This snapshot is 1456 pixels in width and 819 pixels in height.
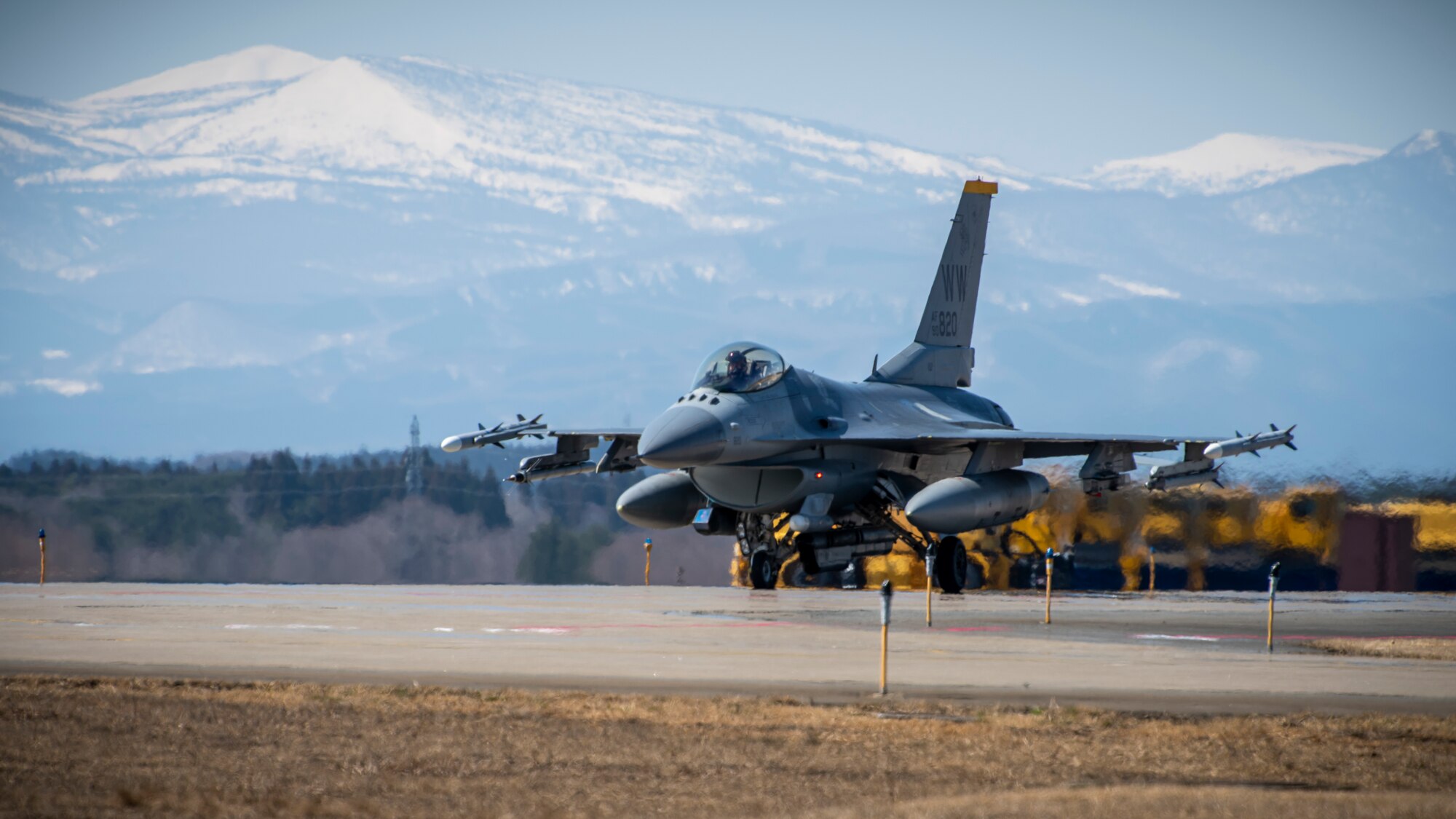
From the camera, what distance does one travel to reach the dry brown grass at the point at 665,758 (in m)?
7.96

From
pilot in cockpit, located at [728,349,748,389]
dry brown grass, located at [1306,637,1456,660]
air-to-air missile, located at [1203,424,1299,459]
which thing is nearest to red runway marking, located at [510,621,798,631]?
pilot in cockpit, located at [728,349,748,389]

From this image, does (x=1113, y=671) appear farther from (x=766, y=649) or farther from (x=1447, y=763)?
(x=1447, y=763)

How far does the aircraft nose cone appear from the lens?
2291cm

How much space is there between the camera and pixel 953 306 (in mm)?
30766

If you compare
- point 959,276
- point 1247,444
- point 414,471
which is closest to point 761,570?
point 959,276

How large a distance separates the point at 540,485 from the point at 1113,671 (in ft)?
86.2

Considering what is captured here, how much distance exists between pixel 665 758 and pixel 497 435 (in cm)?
1916

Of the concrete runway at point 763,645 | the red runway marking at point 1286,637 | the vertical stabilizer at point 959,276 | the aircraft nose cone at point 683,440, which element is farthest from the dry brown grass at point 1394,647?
the vertical stabilizer at point 959,276

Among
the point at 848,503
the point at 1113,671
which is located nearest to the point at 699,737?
the point at 1113,671

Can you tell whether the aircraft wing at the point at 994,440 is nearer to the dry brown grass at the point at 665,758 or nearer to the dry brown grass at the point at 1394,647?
the dry brown grass at the point at 1394,647

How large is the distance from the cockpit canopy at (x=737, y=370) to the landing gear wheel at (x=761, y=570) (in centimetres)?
323

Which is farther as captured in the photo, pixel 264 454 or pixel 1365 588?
pixel 264 454

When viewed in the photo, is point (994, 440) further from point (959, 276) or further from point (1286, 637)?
point (1286, 637)

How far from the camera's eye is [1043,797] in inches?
319
